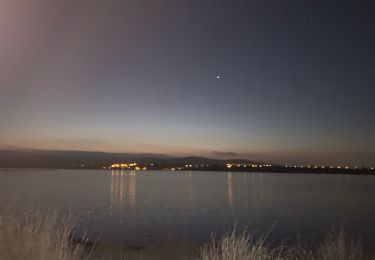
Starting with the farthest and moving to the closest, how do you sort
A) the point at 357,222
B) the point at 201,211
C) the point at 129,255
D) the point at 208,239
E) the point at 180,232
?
the point at 201,211
the point at 357,222
the point at 180,232
the point at 208,239
the point at 129,255

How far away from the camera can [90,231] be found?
2997cm

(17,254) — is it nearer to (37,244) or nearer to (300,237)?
(37,244)

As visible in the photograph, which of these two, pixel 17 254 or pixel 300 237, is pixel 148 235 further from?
pixel 17 254

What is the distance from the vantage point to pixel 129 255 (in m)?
19.4

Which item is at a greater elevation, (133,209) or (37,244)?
(37,244)

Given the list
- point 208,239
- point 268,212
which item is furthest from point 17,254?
point 268,212

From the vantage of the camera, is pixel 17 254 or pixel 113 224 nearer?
pixel 17 254

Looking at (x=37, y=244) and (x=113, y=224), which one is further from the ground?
(x=37, y=244)

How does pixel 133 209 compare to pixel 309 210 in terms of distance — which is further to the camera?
pixel 309 210

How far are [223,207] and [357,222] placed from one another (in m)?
15.1

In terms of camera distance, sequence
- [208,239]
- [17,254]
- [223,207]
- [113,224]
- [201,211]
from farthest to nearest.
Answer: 1. [223,207]
2. [201,211]
3. [113,224]
4. [208,239]
5. [17,254]

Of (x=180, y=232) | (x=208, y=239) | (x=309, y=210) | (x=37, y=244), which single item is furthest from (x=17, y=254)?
(x=309, y=210)

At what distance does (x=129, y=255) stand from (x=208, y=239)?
34.0 ft

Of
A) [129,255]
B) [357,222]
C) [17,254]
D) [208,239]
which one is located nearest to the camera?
[17,254]
